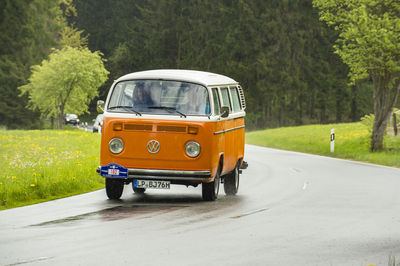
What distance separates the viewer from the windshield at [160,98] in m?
13.9

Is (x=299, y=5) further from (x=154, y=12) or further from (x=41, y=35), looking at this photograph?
(x=41, y=35)

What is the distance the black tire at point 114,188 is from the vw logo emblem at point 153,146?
110 cm

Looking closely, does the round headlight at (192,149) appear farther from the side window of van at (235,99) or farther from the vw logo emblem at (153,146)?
the side window of van at (235,99)

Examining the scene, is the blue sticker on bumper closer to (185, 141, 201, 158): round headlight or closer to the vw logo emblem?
the vw logo emblem

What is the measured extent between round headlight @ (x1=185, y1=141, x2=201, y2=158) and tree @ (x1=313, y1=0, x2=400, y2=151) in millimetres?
16915

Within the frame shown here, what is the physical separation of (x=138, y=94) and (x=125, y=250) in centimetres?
567

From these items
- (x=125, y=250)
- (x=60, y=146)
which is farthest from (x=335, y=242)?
(x=60, y=146)

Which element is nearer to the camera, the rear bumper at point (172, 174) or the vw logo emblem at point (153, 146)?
the rear bumper at point (172, 174)

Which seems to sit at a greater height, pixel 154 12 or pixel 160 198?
pixel 154 12

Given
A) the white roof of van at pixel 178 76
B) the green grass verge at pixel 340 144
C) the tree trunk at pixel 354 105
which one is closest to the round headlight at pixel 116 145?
the white roof of van at pixel 178 76

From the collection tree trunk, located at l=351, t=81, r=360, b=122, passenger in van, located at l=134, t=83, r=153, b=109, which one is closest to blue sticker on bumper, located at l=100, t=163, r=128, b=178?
passenger in van, located at l=134, t=83, r=153, b=109

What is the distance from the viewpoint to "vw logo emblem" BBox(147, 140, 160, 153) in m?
13.5

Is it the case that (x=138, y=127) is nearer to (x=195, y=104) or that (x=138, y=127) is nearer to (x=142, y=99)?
(x=142, y=99)

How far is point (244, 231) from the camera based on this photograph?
1069 cm
